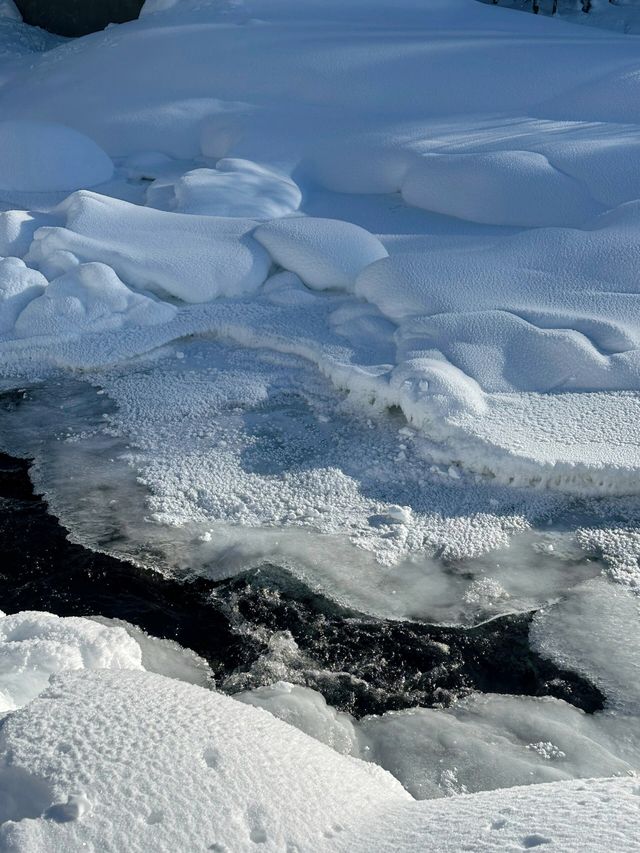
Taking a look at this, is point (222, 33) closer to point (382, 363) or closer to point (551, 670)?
point (382, 363)

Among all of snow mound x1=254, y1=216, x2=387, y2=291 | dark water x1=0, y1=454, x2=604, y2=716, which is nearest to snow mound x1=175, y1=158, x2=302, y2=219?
snow mound x1=254, y1=216, x2=387, y2=291

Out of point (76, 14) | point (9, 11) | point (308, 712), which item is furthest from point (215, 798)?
point (9, 11)

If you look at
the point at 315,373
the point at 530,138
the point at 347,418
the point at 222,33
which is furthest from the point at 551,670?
the point at 222,33

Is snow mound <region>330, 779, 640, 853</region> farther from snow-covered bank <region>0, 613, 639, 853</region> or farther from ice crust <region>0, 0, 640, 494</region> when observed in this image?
ice crust <region>0, 0, 640, 494</region>

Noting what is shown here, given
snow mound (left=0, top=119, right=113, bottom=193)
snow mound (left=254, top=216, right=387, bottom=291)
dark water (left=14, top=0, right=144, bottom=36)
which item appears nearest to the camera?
snow mound (left=254, top=216, right=387, bottom=291)

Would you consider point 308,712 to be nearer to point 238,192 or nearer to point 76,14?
point 238,192

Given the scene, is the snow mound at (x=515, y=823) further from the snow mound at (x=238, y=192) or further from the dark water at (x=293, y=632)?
the snow mound at (x=238, y=192)
